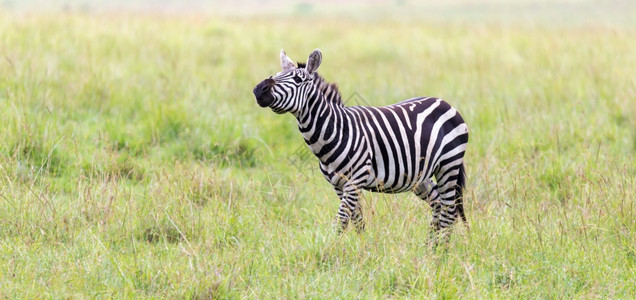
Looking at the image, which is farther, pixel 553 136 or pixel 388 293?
pixel 553 136

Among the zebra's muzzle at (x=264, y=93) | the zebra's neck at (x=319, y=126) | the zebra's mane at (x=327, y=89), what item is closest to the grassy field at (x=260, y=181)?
the zebra's neck at (x=319, y=126)

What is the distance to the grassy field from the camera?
4277 mm

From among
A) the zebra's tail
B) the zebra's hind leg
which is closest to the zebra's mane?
the zebra's hind leg

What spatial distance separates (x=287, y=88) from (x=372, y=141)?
30.0 inches

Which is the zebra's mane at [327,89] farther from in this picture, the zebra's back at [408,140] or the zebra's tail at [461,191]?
the zebra's tail at [461,191]

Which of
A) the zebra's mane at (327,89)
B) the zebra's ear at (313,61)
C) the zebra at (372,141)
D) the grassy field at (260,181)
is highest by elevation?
the zebra's ear at (313,61)

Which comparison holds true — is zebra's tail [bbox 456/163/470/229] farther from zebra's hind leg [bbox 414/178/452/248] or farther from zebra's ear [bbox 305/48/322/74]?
zebra's ear [bbox 305/48/322/74]

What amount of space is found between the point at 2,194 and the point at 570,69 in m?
8.67

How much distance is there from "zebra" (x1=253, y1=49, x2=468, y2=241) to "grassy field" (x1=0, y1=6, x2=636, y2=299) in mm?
179

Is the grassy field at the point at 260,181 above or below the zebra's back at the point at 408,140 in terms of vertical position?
below

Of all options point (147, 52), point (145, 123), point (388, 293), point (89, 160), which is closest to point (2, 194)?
point (89, 160)

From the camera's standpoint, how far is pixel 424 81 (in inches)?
416

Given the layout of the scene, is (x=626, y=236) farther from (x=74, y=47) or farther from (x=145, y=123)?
(x=74, y=47)

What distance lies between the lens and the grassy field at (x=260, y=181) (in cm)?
428
